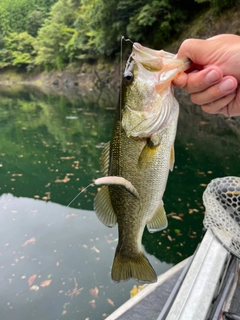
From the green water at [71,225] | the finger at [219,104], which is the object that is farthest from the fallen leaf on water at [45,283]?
the finger at [219,104]

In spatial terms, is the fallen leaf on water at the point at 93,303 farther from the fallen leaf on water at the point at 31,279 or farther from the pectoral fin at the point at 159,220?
the pectoral fin at the point at 159,220

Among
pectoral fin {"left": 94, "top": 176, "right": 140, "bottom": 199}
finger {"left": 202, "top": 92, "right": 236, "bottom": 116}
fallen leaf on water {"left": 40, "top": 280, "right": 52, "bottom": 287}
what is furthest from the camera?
fallen leaf on water {"left": 40, "top": 280, "right": 52, "bottom": 287}

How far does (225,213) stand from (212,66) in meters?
1.32

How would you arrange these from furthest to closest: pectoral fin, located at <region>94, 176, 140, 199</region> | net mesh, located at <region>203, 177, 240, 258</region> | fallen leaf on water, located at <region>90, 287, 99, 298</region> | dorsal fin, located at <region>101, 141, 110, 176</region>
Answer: fallen leaf on water, located at <region>90, 287, 99, 298</region>, net mesh, located at <region>203, 177, 240, 258</region>, dorsal fin, located at <region>101, 141, 110, 176</region>, pectoral fin, located at <region>94, 176, 140, 199</region>

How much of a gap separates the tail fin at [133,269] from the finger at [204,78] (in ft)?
3.14

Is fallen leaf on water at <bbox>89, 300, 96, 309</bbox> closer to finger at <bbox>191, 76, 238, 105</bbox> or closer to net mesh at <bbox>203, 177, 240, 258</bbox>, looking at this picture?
net mesh at <bbox>203, 177, 240, 258</bbox>

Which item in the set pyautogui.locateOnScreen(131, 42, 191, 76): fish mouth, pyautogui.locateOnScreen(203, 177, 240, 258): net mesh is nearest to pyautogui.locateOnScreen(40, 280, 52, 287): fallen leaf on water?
Answer: pyautogui.locateOnScreen(203, 177, 240, 258): net mesh

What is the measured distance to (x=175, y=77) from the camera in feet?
5.15

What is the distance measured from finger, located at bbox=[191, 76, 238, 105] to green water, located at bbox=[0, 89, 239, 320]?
9.76 feet

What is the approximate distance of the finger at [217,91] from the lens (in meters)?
1.60

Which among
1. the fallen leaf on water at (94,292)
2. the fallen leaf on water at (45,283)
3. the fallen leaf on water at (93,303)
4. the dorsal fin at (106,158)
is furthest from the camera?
the fallen leaf on water at (45,283)

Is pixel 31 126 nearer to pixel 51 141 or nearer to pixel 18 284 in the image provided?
pixel 51 141

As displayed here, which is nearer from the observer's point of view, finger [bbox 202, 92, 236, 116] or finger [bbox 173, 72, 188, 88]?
finger [bbox 173, 72, 188, 88]

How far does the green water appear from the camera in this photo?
4066mm
